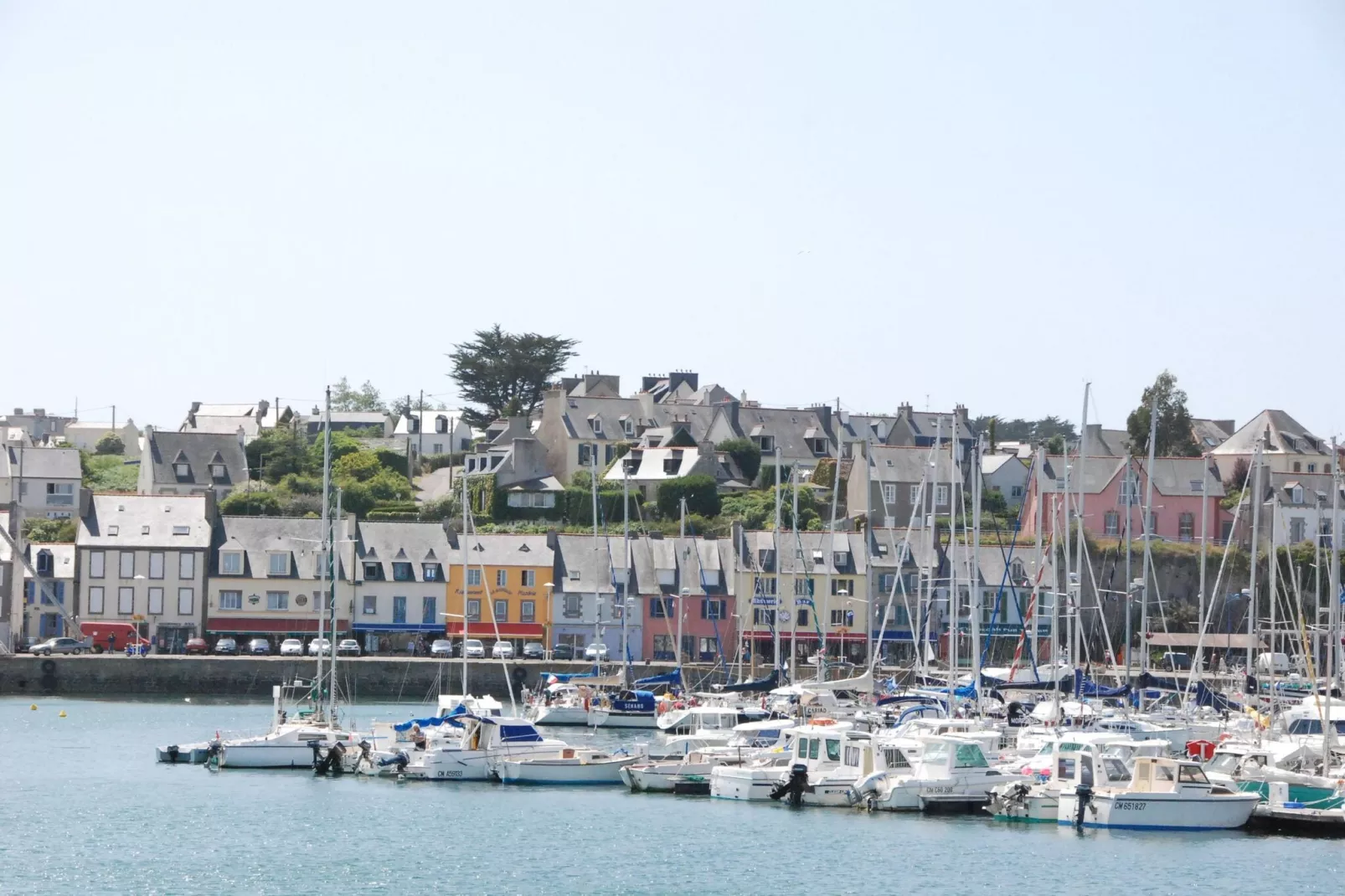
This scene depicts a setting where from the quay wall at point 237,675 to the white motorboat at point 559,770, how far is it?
24.1 meters

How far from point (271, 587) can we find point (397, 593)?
15.9 ft

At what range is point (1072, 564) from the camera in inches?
3223

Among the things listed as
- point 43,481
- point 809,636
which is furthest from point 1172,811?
point 43,481

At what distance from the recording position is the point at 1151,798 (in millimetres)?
38188

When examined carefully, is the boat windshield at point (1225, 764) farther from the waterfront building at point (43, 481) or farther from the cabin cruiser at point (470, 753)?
the waterfront building at point (43, 481)

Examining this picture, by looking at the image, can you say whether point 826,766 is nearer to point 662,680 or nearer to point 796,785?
point 796,785

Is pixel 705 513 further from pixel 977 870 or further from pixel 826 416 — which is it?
pixel 977 870

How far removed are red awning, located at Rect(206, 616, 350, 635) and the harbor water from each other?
31540mm

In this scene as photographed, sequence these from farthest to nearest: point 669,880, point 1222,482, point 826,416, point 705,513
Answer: point 826,416
point 1222,482
point 705,513
point 669,880

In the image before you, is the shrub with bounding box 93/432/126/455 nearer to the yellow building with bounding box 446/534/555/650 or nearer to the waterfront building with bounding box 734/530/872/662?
the yellow building with bounding box 446/534/555/650

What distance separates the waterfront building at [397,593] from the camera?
79.9 meters

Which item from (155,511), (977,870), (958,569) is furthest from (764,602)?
(977,870)

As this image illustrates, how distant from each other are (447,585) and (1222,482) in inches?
1662

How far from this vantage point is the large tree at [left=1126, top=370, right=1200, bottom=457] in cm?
10655
